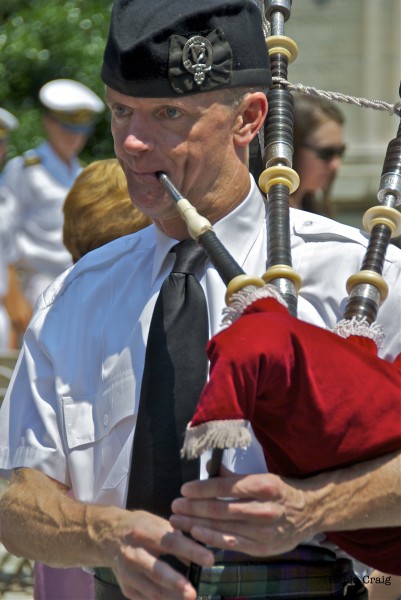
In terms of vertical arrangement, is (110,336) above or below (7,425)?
above

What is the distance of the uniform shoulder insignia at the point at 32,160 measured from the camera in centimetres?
779

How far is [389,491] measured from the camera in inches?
85.0

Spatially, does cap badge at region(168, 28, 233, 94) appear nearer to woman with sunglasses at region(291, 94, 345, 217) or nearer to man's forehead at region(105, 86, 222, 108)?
man's forehead at region(105, 86, 222, 108)

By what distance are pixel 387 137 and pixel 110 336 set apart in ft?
16.1

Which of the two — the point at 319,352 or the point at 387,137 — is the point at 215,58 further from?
the point at 387,137

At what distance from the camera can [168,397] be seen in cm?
239

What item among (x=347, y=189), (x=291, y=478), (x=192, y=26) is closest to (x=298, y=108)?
(x=192, y=26)

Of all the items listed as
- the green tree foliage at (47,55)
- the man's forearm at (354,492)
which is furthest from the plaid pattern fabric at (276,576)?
the green tree foliage at (47,55)

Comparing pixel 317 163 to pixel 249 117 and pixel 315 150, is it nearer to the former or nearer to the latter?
pixel 315 150

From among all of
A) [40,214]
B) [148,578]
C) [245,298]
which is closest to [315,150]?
[245,298]

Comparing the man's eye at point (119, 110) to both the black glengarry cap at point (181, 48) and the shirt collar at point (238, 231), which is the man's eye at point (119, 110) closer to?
the black glengarry cap at point (181, 48)

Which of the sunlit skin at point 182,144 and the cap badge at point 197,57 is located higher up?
the cap badge at point 197,57

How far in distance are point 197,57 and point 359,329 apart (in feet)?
2.04

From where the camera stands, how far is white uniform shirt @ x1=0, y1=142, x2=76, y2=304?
7.64 meters
